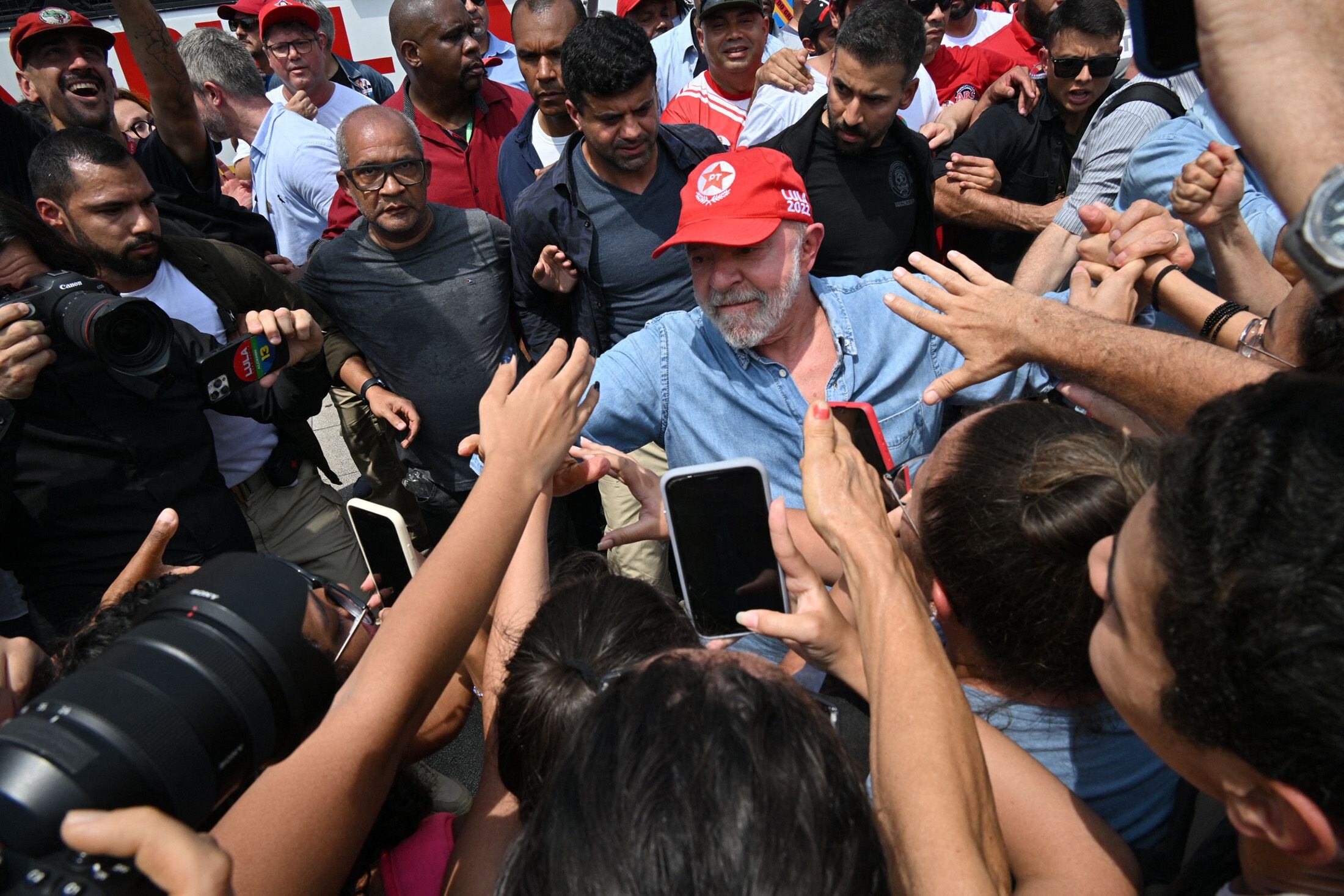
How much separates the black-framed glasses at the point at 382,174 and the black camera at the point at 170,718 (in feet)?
7.99

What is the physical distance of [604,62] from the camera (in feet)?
10.2

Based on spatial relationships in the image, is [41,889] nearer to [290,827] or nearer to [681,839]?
[290,827]

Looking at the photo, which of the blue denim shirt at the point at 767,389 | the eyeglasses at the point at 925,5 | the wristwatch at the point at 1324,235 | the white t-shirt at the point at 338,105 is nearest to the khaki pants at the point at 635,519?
the blue denim shirt at the point at 767,389

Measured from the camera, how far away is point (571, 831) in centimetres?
87

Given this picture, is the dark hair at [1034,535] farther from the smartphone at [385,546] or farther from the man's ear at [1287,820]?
the smartphone at [385,546]

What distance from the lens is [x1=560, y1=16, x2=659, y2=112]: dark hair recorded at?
10.2 feet

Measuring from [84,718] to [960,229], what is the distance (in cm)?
406

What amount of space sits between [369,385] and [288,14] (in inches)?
Result: 124

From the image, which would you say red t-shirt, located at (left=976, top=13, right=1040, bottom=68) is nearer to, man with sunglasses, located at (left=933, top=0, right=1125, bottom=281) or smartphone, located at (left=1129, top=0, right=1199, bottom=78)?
man with sunglasses, located at (left=933, top=0, right=1125, bottom=281)

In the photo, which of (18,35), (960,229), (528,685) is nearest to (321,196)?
(18,35)

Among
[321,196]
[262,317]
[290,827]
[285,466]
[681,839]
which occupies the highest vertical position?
[681,839]

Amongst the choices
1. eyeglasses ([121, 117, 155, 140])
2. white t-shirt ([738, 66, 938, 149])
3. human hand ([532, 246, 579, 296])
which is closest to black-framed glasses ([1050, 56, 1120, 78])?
white t-shirt ([738, 66, 938, 149])

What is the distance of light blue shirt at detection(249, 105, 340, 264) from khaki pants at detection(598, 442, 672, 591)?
2.22 metres

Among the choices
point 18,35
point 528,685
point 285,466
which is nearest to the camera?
point 528,685
